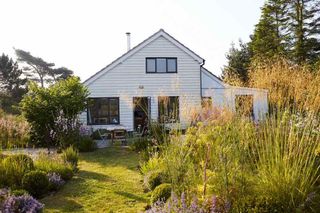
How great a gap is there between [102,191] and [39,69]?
43821 millimetres

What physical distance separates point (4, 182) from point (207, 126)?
3953mm

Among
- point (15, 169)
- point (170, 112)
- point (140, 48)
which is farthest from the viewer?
point (140, 48)

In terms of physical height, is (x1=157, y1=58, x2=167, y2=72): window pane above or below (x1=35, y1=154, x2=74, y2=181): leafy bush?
above

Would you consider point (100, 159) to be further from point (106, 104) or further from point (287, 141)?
point (106, 104)

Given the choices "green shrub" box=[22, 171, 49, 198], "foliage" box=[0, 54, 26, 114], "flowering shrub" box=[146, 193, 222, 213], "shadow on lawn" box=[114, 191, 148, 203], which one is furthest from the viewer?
"foliage" box=[0, 54, 26, 114]

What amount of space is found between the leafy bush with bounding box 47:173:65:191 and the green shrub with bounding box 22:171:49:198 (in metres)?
0.28

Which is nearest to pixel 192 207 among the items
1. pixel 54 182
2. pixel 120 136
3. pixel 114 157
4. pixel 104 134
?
pixel 54 182

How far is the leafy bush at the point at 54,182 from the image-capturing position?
772 centimetres

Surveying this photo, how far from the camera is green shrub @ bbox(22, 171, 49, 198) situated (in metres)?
7.17

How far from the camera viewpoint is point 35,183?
23.7ft

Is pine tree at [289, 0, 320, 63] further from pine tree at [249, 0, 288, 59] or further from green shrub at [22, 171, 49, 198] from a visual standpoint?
green shrub at [22, 171, 49, 198]

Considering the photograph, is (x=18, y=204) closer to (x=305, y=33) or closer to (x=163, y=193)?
(x=163, y=193)

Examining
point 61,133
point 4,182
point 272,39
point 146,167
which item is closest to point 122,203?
point 146,167

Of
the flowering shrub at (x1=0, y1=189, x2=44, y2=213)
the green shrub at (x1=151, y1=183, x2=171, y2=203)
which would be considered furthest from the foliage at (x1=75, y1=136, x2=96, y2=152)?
the green shrub at (x1=151, y1=183, x2=171, y2=203)
